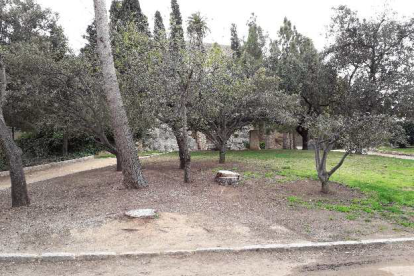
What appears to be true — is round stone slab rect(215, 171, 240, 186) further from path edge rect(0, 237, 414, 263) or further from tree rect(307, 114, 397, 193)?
path edge rect(0, 237, 414, 263)

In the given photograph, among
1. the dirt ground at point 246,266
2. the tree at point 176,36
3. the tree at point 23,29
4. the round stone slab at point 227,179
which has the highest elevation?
the tree at point 23,29

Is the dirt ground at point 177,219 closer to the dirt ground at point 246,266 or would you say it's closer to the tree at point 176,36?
the dirt ground at point 246,266

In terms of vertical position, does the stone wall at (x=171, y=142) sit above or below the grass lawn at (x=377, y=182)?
above

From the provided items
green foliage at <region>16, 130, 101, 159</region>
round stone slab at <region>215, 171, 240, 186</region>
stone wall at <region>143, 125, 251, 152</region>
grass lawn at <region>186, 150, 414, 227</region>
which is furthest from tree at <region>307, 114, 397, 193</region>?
stone wall at <region>143, 125, 251, 152</region>

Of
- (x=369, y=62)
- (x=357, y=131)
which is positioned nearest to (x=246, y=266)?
(x=357, y=131)

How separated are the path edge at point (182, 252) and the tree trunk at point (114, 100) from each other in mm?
3479

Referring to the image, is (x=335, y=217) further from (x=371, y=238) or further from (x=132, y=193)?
(x=132, y=193)

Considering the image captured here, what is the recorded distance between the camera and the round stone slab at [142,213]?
21.8 ft

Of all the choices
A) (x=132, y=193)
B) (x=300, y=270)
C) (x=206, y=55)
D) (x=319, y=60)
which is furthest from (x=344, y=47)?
(x=300, y=270)

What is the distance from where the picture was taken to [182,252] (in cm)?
536

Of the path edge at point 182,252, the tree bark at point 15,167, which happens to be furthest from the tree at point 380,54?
the tree bark at point 15,167

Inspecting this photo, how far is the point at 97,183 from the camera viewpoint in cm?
1026

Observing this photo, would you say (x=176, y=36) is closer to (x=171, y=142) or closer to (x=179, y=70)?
(x=179, y=70)

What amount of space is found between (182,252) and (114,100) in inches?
177
